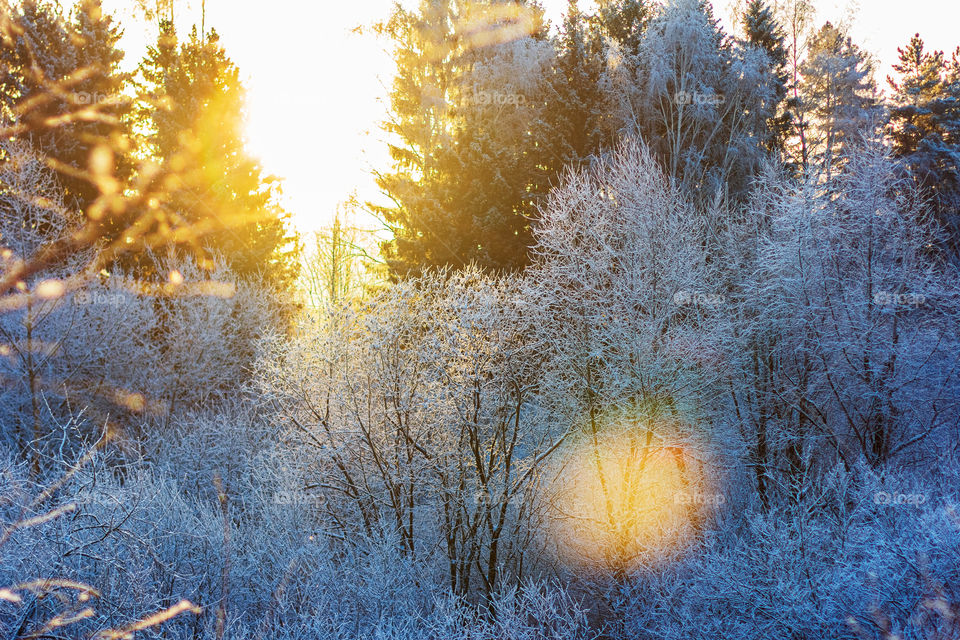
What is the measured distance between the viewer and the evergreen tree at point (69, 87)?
67.4 feet

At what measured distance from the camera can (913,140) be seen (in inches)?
1074

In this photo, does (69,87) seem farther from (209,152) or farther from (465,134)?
(465,134)

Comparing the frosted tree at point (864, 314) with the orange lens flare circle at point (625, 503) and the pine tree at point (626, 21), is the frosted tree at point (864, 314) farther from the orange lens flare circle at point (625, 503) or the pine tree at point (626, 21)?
the pine tree at point (626, 21)

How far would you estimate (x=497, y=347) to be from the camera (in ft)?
38.3

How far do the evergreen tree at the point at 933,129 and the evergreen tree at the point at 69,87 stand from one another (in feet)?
89.3

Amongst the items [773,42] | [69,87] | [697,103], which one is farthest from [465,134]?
[773,42]

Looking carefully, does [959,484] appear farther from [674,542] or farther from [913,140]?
[913,140]

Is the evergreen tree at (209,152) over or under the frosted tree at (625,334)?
over

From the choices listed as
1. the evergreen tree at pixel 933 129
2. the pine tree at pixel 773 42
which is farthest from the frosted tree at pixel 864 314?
the evergreen tree at pixel 933 129

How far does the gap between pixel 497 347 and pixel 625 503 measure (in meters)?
4.42

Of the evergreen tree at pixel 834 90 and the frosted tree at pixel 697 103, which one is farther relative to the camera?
the evergreen tree at pixel 834 90

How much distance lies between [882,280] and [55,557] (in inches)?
638

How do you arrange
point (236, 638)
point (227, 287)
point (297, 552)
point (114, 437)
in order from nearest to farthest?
1. point (236, 638)
2. point (297, 552)
3. point (114, 437)
4. point (227, 287)

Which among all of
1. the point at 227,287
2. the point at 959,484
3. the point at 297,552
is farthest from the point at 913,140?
the point at 297,552
